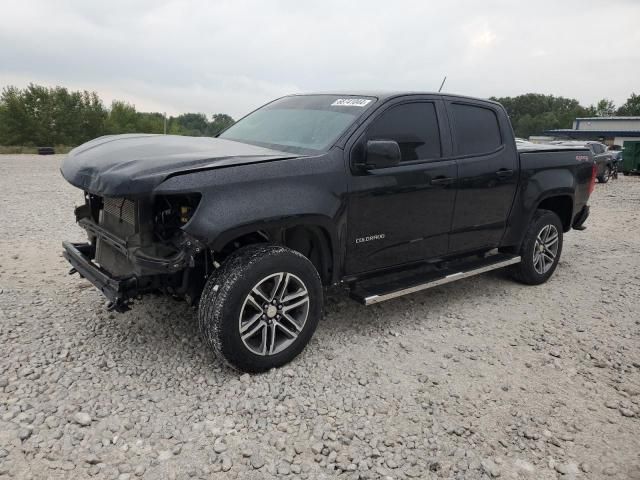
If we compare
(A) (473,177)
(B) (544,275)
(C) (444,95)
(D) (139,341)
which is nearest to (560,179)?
(B) (544,275)

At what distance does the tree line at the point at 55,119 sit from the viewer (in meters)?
42.2

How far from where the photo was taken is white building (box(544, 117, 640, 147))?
51.3 metres

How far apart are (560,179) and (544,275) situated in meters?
1.06

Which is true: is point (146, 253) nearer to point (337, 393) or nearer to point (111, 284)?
point (111, 284)

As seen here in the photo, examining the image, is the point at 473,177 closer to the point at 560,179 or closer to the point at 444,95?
the point at 444,95

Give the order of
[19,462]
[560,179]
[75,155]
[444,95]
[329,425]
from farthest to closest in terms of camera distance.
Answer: [560,179], [444,95], [75,155], [329,425], [19,462]

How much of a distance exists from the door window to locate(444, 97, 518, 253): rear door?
0.87 ft

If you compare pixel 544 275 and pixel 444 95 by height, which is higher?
pixel 444 95

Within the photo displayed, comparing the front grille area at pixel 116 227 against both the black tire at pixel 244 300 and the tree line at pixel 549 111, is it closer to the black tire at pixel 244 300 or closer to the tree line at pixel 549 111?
the black tire at pixel 244 300

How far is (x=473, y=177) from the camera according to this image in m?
4.47

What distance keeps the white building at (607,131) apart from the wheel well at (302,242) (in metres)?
A: 51.6


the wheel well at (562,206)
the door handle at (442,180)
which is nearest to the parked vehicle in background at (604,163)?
the wheel well at (562,206)

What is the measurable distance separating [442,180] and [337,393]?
2002 millimetres

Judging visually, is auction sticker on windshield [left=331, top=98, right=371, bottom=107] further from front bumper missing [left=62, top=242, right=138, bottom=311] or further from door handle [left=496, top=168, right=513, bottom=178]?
front bumper missing [left=62, top=242, right=138, bottom=311]
